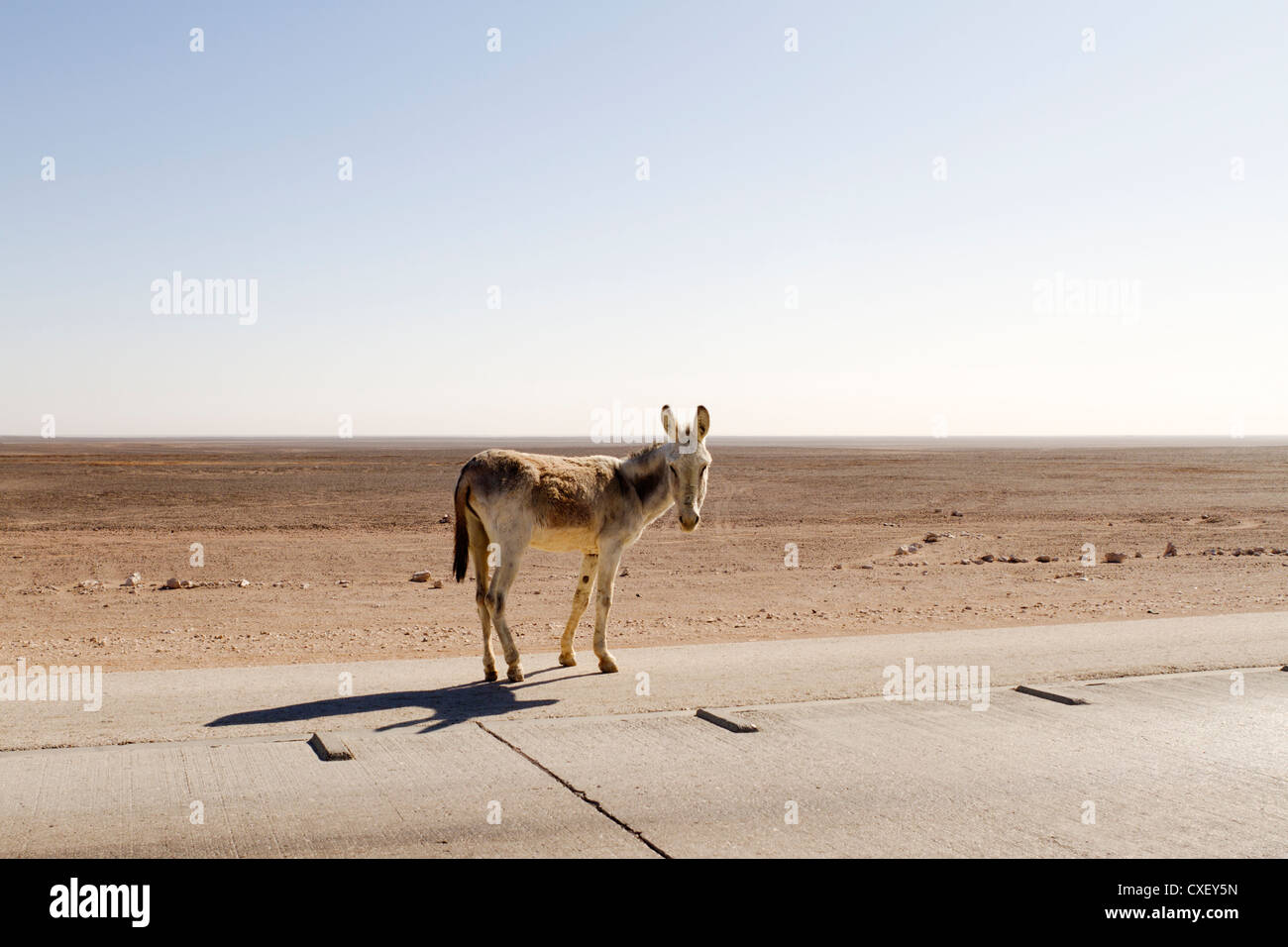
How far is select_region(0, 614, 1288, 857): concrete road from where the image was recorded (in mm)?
5117

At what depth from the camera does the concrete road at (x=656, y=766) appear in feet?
16.8

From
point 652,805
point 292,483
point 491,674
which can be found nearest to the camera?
point 652,805

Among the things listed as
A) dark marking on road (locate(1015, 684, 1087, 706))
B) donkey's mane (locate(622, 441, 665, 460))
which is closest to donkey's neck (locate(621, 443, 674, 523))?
donkey's mane (locate(622, 441, 665, 460))

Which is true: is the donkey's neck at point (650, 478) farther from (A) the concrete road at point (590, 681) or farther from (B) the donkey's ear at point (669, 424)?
(A) the concrete road at point (590, 681)

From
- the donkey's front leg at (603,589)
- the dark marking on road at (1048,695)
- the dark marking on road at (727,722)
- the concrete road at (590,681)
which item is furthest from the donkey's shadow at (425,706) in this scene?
the dark marking on road at (1048,695)

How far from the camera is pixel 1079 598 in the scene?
1603 centimetres

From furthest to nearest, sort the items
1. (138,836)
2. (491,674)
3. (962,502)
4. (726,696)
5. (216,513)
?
1. (962,502)
2. (216,513)
3. (491,674)
4. (726,696)
5. (138,836)

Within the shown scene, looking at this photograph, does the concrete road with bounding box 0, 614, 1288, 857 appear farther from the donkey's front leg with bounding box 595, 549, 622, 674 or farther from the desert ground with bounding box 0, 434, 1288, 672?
the desert ground with bounding box 0, 434, 1288, 672

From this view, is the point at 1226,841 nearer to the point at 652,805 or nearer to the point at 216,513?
the point at 652,805

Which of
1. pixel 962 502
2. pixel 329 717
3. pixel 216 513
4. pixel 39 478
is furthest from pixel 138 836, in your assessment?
pixel 39 478

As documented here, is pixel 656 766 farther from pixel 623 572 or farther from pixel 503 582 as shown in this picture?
pixel 623 572

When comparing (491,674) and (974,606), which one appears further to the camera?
(974,606)

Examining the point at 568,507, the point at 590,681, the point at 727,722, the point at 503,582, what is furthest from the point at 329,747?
the point at 568,507

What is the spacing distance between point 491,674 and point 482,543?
3.87ft
